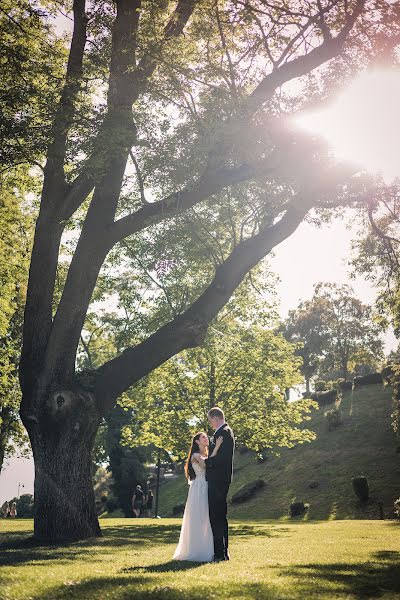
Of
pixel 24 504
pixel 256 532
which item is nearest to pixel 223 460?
pixel 256 532

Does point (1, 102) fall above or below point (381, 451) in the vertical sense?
above

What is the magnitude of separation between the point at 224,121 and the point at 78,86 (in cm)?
369

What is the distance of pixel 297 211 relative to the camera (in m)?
14.8

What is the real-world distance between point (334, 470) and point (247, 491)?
6.63 m

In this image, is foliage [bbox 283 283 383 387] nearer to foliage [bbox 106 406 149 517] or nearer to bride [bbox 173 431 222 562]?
foliage [bbox 106 406 149 517]

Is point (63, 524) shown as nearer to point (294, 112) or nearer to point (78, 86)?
point (78, 86)

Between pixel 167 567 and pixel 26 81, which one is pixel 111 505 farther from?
pixel 167 567

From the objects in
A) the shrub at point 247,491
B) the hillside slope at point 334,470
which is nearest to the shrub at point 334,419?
the hillside slope at point 334,470

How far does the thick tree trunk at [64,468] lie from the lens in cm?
1248

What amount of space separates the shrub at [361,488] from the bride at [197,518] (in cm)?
2595

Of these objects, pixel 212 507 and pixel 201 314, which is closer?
pixel 212 507

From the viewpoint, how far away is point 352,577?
22.9 ft

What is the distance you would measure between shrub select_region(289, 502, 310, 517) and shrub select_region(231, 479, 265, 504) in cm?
679

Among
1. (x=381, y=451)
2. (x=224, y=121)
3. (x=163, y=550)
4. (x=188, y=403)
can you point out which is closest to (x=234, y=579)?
(x=163, y=550)
